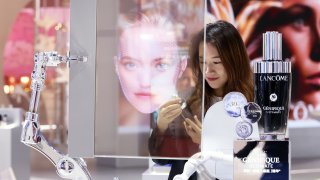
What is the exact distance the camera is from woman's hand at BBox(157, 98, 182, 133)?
937 mm

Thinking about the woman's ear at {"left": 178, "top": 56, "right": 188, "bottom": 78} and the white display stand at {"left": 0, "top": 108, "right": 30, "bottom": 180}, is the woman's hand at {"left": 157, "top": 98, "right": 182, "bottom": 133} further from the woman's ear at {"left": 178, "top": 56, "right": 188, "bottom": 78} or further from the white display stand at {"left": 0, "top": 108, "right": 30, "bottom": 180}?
the white display stand at {"left": 0, "top": 108, "right": 30, "bottom": 180}

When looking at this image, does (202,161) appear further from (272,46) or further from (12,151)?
(12,151)

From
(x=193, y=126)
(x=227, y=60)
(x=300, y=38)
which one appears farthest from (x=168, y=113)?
(x=300, y=38)

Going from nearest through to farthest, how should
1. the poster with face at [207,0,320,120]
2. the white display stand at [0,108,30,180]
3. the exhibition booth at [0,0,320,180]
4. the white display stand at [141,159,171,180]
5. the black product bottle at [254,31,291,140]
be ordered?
1. the black product bottle at [254,31,291,140]
2. the exhibition booth at [0,0,320,180]
3. the white display stand at [141,159,171,180]
4. the poster with face at [207,0,320,120]
5. the white display stand at [0,108,30,180]

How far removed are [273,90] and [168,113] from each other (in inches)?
8.6

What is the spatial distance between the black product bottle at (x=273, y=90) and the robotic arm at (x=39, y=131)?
341 mm

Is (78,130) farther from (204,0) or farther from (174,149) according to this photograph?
(204,0)

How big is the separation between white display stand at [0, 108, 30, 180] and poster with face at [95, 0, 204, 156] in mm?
1886

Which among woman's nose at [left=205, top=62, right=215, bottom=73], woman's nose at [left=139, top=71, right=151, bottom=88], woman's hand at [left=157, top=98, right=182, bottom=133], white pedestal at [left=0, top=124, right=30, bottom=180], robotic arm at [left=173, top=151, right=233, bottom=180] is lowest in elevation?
white pedestal at [left=0, top=124, right=30, bottom=180]

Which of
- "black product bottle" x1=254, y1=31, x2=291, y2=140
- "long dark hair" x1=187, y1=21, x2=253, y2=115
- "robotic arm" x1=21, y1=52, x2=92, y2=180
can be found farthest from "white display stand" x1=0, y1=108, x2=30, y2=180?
"black product bottle" x1=254, y1=31, x2=291, y2=140

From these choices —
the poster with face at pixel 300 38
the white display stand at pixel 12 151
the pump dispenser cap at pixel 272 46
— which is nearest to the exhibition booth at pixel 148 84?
the pump dispenser cap at pixel 272 46

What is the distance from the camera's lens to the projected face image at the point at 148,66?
933 millimetres

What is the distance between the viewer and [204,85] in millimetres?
944

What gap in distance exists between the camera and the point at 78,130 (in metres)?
0.95
